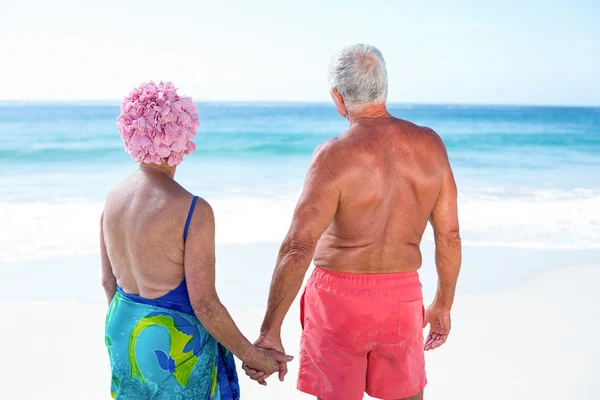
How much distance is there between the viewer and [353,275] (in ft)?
7.27

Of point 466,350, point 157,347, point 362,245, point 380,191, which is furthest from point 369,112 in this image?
point 466,350

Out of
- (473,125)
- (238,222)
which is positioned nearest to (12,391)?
(238,222)

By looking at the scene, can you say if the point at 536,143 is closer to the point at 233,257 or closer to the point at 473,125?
the point at 473,125

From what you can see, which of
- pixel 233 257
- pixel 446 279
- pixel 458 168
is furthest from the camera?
pixel 458 168

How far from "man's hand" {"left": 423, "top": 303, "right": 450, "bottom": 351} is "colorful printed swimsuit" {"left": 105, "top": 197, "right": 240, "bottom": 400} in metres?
0.95

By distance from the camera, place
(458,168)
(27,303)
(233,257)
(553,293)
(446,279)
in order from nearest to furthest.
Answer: (446,279), (27,303), (553,293), (233,257), (458,168)

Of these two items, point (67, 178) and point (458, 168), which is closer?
point (67, 178)

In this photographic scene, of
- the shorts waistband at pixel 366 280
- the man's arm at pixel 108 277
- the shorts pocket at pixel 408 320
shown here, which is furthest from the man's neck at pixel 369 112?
the man's arm at pixel 108 277

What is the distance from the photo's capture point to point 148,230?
194cm

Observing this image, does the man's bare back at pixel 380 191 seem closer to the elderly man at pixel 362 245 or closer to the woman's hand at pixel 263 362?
the elderly man at pixel 362 245

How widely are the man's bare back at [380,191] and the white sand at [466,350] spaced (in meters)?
1.39

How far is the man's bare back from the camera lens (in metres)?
2.16

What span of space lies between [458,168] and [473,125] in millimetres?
14545

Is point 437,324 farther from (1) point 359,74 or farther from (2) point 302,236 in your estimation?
(1) point 359,74
